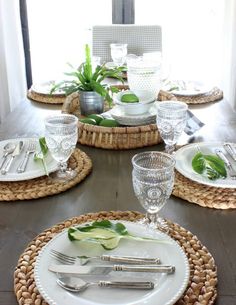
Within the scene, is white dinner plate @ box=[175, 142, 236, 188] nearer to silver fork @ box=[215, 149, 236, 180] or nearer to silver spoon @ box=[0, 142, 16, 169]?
silver fork @ box=[215, 149, 236, 180]

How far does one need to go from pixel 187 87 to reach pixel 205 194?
94 centimetres

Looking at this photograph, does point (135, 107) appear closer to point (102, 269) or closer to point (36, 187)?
point (36, 187)

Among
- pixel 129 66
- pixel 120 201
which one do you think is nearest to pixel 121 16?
pixel 129 66

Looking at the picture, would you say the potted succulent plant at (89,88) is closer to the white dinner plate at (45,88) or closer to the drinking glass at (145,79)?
the drinking glass at (145,79)

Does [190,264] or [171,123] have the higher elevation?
[171,123]

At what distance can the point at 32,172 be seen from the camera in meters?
1.01

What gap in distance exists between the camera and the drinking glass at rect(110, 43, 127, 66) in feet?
6.53

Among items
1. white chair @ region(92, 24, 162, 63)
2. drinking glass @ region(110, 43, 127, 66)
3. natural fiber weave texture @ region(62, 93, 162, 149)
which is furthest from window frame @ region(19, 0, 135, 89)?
natural fiber weave texture @ region(62, 93, 162, 149)

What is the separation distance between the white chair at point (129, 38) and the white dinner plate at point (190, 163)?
4.33 feet

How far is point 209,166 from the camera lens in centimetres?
100

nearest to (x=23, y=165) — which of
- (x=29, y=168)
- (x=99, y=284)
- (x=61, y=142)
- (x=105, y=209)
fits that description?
(x=29, y=168)

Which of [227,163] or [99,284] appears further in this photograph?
[227,163]

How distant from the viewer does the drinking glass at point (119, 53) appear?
199 centimetres

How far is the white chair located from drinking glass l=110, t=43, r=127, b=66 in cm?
32
